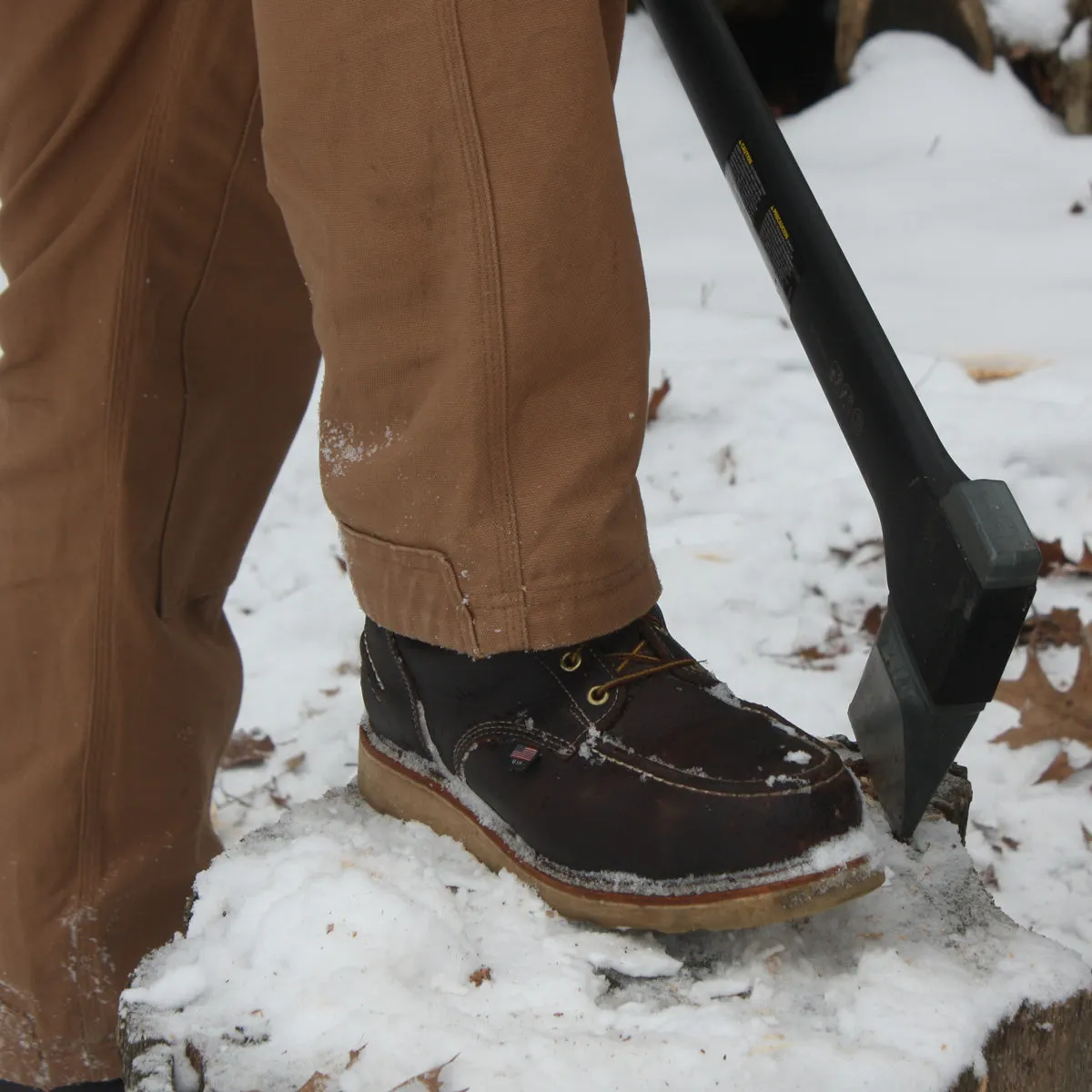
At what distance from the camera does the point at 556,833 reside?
1.06 metres

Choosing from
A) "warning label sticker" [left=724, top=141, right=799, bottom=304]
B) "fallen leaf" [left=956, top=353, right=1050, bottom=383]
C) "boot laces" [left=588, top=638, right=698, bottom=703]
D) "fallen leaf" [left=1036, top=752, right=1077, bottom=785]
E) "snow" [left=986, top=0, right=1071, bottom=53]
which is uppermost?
"warning label sticker" [left=724, top=141, right=799, bottom=304]

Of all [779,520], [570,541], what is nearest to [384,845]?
[570,541]

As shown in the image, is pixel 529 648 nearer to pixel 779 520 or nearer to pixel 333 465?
pixel 333 465

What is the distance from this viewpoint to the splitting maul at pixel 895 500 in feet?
2.97

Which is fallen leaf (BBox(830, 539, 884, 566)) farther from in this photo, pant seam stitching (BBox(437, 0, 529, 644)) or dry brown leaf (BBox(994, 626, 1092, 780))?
pant seam stitching (BBox(437, 0, 529, 644))

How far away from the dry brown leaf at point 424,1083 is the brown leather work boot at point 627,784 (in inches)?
8.2

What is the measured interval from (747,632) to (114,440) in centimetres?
123

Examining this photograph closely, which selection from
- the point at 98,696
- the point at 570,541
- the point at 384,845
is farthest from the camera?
the point at 98,696

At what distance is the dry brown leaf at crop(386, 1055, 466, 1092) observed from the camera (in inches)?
34.6

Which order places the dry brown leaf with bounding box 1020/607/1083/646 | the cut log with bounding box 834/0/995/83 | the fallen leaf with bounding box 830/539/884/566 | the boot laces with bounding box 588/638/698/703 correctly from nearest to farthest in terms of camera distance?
the boot laces with bounding box 588/638/698/703
the dry brown leaf with bounding box 1020/607/1083/646
the fallen leaf with bounding box 830/539/884/566
the cut log with bounding box 834/0/995/83

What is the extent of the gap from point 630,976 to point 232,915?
0.36 m

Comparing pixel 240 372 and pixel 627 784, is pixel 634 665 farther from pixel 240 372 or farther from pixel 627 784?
pixel 240 372

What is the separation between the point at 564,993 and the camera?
0.98 metres

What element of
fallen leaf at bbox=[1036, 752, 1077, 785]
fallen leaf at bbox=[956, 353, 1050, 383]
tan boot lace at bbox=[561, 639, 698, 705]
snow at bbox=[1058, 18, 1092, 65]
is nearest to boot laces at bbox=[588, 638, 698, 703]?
tan boot lace at bbox=[561, 639, 698, 705]
